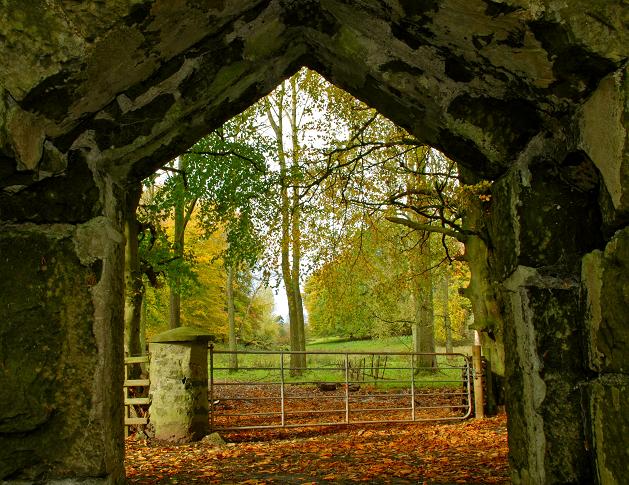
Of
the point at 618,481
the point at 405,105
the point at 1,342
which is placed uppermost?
the point at 405,105

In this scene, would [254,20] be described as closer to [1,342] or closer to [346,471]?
[1,342]

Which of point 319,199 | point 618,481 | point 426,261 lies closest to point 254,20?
point 618,481

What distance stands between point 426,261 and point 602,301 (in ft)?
39.6

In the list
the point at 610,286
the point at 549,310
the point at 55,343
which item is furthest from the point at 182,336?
the point at 610,286

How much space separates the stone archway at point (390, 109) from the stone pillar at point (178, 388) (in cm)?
492

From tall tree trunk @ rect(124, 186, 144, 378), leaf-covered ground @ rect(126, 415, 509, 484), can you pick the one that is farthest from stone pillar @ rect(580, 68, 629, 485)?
tall tree trunk @ rect(124, 186, 144, 378)

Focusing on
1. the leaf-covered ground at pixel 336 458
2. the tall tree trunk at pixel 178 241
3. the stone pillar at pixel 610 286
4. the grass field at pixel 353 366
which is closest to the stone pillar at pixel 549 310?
the stone pillar at pixel 610 286

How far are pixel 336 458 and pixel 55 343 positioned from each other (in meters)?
4.30

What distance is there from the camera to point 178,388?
7230 mm

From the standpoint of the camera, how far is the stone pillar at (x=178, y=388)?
7.15m

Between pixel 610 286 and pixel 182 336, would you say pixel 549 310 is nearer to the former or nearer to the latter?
pixel 610 286

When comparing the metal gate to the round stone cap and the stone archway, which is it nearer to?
the round stone cap

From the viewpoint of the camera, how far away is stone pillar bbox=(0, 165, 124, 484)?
2.15m

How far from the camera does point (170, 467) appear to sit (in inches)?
218
